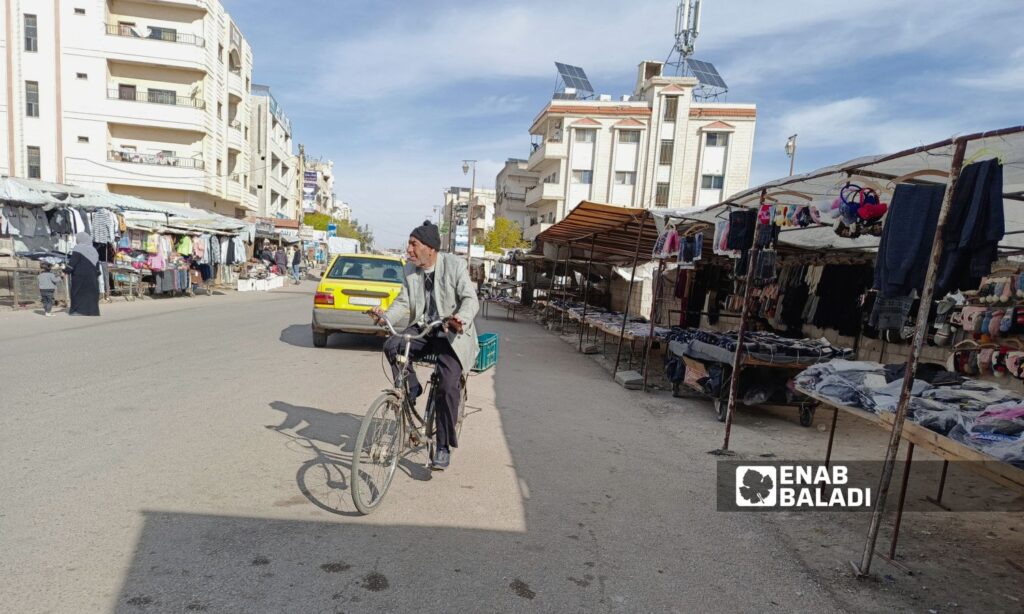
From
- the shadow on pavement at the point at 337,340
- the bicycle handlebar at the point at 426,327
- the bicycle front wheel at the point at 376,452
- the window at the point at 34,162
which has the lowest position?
the shadow on pavement at the point at 337,340

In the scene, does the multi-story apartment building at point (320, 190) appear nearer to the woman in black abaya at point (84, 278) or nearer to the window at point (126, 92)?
the window at point (126, 92)

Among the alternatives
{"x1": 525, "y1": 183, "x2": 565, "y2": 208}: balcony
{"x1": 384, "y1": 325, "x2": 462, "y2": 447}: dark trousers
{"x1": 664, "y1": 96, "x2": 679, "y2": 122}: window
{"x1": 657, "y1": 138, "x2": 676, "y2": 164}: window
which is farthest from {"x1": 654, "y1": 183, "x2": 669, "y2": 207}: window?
{"x1": 384, "y1": 325, "x2": 462, "y2": 447}: dark trousers

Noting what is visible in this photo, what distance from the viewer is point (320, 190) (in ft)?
290

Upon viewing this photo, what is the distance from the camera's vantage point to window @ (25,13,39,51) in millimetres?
30094

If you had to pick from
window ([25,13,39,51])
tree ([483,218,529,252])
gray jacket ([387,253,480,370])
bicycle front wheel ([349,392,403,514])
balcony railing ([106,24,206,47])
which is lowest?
bicycle front wheel ([349,392,403,514])

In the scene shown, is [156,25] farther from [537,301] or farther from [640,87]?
[640,87]

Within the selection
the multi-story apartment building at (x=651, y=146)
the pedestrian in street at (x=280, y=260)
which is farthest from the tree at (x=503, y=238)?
the pedestrian in street at (x=280, y=260)

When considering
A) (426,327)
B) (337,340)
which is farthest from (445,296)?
(337,340)

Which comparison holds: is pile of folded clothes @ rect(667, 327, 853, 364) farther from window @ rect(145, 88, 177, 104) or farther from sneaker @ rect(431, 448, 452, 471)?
window @ rect(145, 88, 177, 104)

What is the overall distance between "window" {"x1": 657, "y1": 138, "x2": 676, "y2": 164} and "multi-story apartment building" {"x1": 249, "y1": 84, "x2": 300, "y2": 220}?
100.0 feet

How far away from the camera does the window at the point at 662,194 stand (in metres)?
40.0

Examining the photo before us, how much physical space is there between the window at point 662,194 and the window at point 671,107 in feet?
14.9

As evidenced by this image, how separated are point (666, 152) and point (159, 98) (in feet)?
106

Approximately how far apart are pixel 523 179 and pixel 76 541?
208 ft
